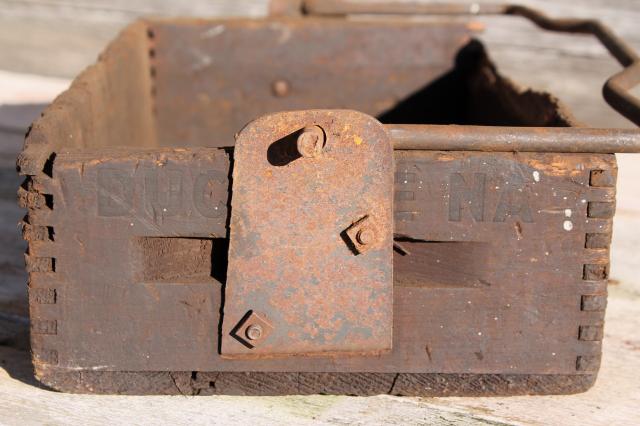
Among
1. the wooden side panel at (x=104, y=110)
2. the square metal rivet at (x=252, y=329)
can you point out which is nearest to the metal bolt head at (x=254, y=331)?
the square metal rivet at (x=252, y=329)

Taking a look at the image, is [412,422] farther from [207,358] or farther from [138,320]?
[138,320]

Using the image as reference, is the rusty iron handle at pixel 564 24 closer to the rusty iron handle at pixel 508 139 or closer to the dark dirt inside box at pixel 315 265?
the rusty iron handle at pixel 508 139

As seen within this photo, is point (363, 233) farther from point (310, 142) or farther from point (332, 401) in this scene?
point (332, 401)

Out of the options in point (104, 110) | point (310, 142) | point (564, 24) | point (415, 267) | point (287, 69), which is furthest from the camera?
point (287, 69)

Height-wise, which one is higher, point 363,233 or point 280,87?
point 280,87

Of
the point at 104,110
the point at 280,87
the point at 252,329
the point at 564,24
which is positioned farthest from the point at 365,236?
the point at 280,87

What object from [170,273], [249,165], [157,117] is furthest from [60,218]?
[157,117]

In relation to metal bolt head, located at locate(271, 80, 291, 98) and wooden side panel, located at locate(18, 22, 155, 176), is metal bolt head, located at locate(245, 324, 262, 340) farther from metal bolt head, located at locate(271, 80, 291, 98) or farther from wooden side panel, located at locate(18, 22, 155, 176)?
metal bolt head, located at locate(271, 80, 291, 98)
